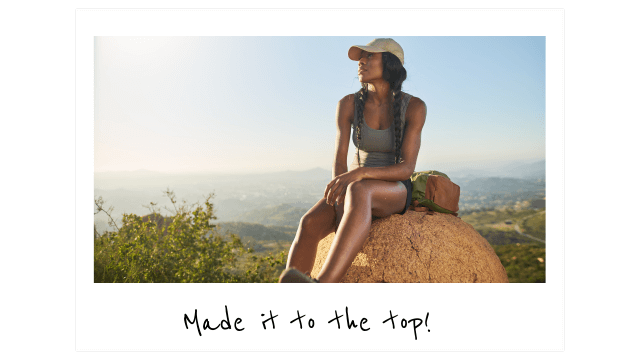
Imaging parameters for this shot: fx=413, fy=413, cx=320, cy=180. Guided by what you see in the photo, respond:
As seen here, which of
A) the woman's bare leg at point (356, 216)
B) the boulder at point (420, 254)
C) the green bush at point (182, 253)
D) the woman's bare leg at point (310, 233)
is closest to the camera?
the woman's bare leg at point (356, 216)

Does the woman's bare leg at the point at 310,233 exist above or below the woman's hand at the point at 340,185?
below

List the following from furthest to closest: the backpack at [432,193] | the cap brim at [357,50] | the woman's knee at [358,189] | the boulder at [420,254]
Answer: the backpack at [432,193]
the cap brim at [357,50]
the boulder at [420,254]
the woman's knee at [358,189]

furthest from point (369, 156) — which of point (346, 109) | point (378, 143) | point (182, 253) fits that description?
point (182, 253)

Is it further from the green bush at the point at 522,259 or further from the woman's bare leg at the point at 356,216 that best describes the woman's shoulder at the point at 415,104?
the green bush at the point at 522,259

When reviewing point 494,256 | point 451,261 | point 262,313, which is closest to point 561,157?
point 494,256

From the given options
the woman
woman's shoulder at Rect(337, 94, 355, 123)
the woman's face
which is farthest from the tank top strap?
woman's shoulder at Rect(337, 94, 355, 123)

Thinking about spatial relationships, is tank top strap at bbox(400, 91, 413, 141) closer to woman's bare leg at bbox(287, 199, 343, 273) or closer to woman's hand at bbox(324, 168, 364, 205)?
woman's hand at bbox(324, 168, 364, 205)

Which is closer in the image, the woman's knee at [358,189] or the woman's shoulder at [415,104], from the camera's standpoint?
the woman's knee at [358,189]

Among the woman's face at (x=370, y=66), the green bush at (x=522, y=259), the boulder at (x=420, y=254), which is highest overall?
the woman's face at (x=370, y=66)

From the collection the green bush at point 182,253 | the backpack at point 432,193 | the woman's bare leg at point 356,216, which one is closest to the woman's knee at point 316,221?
the woman's bare leg at point 356,216
